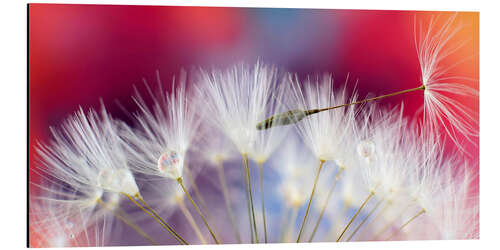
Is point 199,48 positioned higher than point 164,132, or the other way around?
point 199,48

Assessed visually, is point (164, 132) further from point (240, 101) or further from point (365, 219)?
point (365, 219)

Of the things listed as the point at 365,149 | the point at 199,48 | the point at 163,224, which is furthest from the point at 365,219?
the point at 199,48

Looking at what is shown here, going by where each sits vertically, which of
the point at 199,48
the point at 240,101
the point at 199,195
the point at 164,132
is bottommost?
the point at 199,195

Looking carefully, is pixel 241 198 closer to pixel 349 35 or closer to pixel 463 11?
pixel 349 35

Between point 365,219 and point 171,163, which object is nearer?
point 171,163

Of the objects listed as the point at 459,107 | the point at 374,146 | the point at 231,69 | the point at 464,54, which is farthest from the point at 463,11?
the point at 231,69

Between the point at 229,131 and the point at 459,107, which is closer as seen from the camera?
the point at 229,131

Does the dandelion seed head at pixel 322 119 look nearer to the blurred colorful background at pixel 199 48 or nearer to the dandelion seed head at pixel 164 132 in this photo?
the blurred colorful background at pixel 199 48
